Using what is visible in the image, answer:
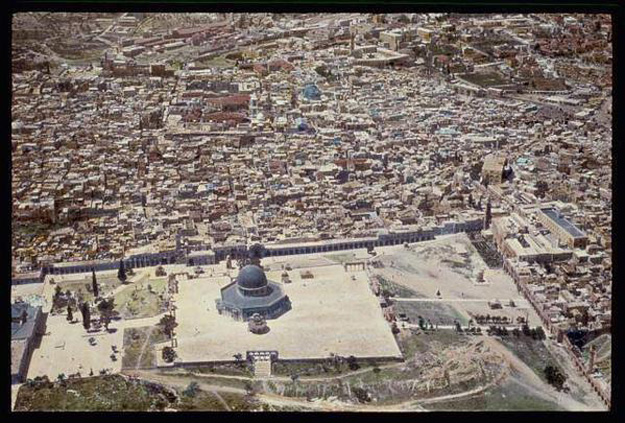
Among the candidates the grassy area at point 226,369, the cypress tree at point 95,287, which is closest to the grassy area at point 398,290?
the grassy area at point 226,369

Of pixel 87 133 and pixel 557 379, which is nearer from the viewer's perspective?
pixel 557 379

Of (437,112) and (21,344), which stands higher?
(437,112)

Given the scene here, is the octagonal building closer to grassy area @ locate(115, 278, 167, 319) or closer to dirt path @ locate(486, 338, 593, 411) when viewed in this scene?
grassy area @ locate(115, 278, 167, 319)

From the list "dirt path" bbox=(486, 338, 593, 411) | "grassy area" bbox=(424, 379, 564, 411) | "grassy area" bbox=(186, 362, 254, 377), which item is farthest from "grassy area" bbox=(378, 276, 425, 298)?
"grassy area" bbox=(186, 362, 254, 377)

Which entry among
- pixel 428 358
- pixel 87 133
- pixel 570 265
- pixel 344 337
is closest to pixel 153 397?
pixel 344 337

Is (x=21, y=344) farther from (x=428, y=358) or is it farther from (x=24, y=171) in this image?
(x=428, y=358)

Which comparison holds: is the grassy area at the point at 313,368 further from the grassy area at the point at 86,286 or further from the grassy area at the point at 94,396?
the grassy area at the point at 86,286

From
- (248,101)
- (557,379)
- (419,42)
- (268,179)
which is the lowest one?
(557,379)
